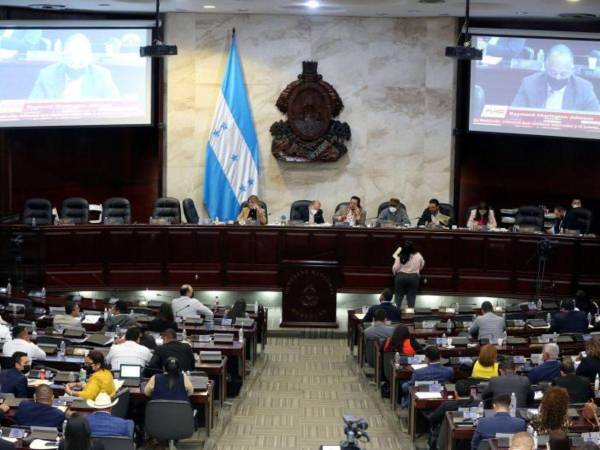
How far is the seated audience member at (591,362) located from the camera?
11.6 meters

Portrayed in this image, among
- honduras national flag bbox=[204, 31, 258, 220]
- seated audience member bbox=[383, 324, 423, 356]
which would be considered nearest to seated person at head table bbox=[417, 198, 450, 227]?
honduras national flag bbox=[204, 31, 258, 220]

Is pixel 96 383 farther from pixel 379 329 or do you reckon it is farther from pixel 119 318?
pixel 379 329

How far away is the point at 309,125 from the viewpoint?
20.9 meters

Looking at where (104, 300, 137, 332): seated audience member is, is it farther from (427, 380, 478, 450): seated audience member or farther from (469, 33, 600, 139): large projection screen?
(469, 33, 600, 139): large projection screen

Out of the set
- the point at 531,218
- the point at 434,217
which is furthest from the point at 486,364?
the point at 531,218

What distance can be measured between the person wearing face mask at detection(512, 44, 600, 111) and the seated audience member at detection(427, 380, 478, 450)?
32.0 ft

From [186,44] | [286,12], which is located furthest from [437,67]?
[186,44]

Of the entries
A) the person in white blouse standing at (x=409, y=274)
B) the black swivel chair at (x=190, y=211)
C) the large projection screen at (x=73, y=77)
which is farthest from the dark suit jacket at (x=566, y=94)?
the large projection screen at (x=73, y=77)

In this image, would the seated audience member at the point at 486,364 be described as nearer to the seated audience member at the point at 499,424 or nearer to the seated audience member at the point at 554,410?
the seated audience member at the point at 499,424

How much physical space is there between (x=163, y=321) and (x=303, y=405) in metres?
1.93

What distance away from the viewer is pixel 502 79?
2020 cm

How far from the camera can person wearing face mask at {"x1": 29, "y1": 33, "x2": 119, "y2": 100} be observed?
Result: 1994 centimetres

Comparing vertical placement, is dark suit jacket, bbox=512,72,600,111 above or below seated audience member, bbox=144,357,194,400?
above

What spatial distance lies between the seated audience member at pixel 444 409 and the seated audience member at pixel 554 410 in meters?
1.16
